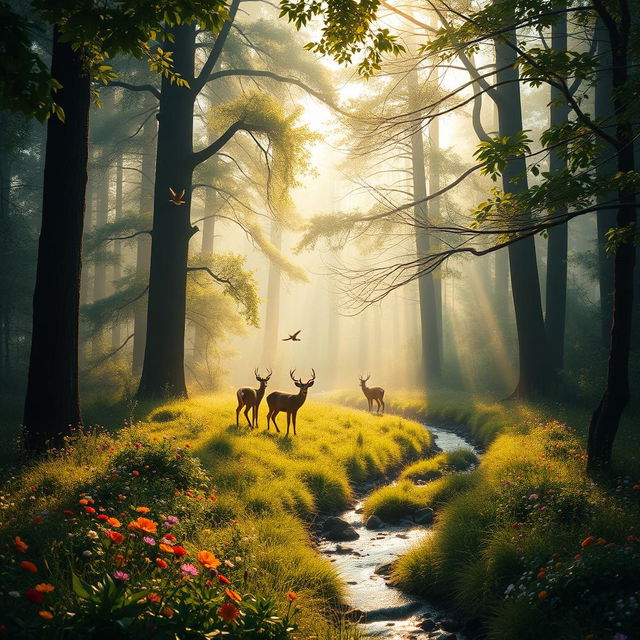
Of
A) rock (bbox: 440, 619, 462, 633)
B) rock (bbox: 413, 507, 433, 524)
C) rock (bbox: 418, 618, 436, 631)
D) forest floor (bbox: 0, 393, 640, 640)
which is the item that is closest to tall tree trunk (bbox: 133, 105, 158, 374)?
forest floor (bbox: 0, 393, 640, 640)

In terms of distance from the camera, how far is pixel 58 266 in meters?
8.21

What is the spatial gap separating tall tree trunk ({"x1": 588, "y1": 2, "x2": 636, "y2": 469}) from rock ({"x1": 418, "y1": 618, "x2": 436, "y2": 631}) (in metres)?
3.83

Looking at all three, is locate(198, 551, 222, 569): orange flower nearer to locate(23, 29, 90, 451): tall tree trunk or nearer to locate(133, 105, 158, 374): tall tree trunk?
locate(23, 29, 90, 451): tall tree trunk

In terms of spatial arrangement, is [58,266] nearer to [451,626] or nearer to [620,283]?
[451,626]

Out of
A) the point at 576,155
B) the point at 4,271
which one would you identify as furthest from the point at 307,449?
the point at 4,271

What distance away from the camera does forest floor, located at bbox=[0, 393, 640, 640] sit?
13.8ft

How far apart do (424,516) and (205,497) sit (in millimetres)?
3317

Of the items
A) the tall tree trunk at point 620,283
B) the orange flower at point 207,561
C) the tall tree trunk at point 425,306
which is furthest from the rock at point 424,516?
the tall tree trunk at point 425,306

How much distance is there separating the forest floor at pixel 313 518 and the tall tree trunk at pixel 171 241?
2.22m

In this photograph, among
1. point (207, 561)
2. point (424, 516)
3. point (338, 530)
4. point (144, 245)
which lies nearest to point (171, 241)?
point (338, 530)

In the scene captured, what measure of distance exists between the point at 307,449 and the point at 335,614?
5.09 meters

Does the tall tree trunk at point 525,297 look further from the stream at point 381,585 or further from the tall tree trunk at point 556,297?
the stream at point 381,585

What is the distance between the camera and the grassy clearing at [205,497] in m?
4.58

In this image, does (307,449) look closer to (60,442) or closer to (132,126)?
(60,442)
